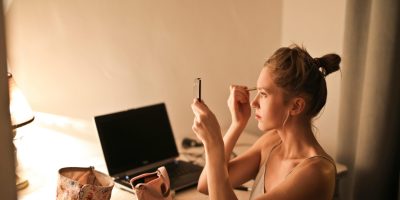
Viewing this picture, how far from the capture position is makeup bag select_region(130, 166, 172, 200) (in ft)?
3.79

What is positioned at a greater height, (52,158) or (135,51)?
(135,51)

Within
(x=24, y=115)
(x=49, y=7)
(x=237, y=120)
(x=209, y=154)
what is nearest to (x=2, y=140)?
(x=209, y=154)

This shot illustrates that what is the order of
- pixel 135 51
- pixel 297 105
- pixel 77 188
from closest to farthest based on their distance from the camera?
pixel 77 188, pixel 297 105, pixel 135 51

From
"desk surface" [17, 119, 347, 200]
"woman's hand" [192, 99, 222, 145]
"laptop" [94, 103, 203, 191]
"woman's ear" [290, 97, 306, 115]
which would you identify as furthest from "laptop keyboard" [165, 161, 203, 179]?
"woman's ear" [290, 97, 306, 115]

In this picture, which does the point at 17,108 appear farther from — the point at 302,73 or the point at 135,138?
the point at 302,73

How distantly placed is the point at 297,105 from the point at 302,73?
0.09m

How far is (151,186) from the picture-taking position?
1171 mm

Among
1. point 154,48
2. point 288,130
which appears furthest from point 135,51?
point 288,130

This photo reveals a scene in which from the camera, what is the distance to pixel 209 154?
49.1 inches

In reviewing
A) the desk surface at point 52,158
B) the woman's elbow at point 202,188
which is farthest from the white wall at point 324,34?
the woman's elbow at point 202,188

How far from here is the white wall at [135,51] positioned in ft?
5.33

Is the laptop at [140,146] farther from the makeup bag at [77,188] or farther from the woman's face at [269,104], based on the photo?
the woman's face at [269,104]

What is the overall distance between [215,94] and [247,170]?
0.69 metres

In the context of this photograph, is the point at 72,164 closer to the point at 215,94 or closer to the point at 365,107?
the point at 215,94
